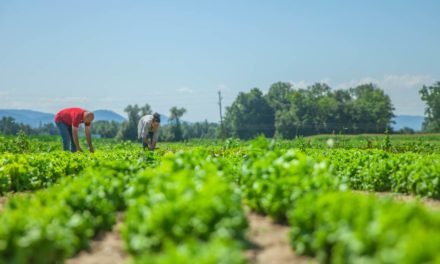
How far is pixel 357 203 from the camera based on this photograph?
4.51m

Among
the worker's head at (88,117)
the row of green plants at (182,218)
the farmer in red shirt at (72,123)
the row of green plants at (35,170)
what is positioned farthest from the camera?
the farmer in red shirt at (72,123)

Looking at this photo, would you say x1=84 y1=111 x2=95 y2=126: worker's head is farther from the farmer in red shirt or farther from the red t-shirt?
the red t-shirt

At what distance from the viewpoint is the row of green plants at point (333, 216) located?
343 centimetres

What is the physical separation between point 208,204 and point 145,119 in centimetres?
946

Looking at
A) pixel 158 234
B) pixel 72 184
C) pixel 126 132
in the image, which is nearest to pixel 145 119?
pixel 72 184

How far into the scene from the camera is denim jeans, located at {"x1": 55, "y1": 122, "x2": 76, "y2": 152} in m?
13.7

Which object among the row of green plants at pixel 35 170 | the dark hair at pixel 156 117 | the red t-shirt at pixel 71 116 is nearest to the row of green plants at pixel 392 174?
the row of green plants at pixel 35 170

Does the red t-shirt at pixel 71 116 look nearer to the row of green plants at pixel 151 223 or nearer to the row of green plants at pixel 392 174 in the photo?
the row of green plants at pixel 392 174

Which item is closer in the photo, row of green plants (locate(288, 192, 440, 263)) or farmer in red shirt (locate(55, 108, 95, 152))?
row of green plants (locate(288, 192, 440, 263))

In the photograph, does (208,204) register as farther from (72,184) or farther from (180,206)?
(72,184)

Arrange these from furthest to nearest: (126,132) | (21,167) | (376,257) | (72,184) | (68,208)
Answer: (126,132) < (21,167) < (72,184) < (68,208) < (376,257)

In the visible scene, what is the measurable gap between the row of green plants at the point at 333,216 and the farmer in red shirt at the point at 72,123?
7092 mm

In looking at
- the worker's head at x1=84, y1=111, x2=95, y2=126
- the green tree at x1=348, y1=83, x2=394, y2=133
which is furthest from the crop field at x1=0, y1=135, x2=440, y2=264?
the green tree at x1=348, y1=83, x2=394, y2=133

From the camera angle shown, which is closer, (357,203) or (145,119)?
(357,203)
